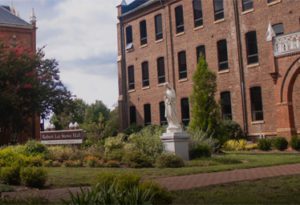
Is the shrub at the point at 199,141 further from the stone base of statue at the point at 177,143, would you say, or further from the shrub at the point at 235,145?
the shrub at the point at 235,145

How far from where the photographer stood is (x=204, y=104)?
86.0 feet

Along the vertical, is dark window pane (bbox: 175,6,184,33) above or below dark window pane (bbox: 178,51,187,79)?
above

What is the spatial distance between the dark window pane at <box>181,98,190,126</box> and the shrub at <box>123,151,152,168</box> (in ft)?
61.4

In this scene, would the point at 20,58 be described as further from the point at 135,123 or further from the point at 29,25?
the point at 29,25

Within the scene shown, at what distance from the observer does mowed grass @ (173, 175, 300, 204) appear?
8.68 metres

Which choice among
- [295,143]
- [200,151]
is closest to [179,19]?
[295,143]

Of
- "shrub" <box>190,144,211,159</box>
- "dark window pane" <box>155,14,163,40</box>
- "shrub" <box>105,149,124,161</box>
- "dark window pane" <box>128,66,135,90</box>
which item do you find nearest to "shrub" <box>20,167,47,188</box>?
"shrub" <box>105,149,124,161</box>

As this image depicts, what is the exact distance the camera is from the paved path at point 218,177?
38.4ft

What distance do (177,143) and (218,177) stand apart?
6640 millimetres

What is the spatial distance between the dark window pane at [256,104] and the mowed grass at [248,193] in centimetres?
1970

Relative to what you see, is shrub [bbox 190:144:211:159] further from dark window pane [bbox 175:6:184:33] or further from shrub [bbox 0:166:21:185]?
dark window pane [bbox 175:6:184:33]

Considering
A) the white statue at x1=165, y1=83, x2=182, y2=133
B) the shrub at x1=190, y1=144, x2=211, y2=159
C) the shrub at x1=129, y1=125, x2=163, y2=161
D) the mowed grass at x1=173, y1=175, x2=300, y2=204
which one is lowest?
the mowed grass at x1=173, y1=175, x2=300, y2=204

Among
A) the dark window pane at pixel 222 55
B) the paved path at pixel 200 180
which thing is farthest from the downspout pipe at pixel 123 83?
the paved path at pixel 200 180

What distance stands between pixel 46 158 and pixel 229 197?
42.7ft
